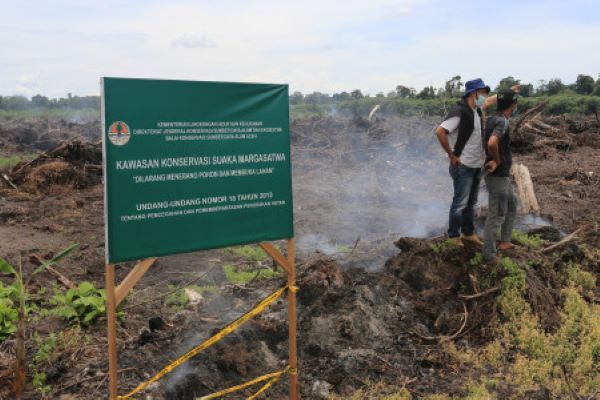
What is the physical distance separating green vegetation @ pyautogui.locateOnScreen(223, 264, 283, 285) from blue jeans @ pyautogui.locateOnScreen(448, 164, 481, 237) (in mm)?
2298

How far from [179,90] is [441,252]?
4.07 meters

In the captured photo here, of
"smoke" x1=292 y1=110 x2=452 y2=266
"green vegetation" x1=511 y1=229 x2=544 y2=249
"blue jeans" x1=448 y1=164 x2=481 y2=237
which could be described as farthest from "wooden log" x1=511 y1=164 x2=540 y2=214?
"blue jeans" x1=448 y1=164 x2=481 y2=237

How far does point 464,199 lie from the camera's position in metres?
5.98

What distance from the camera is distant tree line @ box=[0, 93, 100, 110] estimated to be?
5312 centimetres

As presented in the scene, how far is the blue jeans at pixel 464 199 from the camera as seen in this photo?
599 cm

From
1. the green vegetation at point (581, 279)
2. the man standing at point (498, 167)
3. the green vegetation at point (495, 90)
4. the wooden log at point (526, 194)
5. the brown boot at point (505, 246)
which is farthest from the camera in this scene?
the green vegetation at point (495, 90)

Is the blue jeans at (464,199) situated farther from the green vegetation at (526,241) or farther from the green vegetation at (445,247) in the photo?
the green vegetation at (526,241)

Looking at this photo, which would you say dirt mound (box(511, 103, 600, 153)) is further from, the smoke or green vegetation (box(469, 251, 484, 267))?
green vegetation (box(469, 251, 484, 267))

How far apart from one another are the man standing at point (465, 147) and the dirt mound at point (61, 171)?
402 inches

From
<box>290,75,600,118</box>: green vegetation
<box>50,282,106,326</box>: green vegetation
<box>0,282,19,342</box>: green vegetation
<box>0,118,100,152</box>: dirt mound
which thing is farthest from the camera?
<box>290,75,600,118</box>: green vegetation

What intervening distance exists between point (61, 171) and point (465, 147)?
11.0 meters

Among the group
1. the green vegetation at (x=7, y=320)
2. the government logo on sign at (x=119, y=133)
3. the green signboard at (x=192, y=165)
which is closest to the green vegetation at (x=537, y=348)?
the green signboard at (x=192, y=165)

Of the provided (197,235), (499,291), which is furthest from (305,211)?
(197,235)

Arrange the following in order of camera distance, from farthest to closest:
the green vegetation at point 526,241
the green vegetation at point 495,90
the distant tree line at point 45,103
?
the distant tree line at point 45,103 → the green vegetation at point 495,90 → the green vegetation at point 526,241
